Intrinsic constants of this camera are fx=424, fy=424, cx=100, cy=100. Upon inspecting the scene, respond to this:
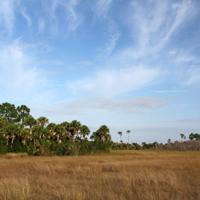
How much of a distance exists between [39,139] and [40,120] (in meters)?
8.99

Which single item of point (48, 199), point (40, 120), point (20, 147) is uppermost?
point (40, 120)

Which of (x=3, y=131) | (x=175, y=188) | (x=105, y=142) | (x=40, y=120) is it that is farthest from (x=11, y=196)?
(x=105, y=142)

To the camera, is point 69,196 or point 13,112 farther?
point 13,112

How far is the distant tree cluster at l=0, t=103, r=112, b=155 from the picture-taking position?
90250 millimetres

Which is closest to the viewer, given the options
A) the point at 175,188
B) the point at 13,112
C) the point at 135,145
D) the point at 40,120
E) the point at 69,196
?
the point at 69,196

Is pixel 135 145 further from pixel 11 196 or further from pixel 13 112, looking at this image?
pixel 11 196

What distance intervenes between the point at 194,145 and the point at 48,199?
16023 cm

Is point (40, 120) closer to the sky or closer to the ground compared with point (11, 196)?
closer to the sky

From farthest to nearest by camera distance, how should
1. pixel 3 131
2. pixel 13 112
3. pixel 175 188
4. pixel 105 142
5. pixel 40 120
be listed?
pixel 13 112 → pixel 105 142 → pixel 40 120 → pixel 3 131 → pixel 175 188

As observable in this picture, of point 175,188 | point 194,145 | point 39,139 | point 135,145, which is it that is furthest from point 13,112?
point 175,188

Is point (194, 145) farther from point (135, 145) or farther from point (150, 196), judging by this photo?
point (150, 196)

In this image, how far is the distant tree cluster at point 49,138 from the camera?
90.2 meters

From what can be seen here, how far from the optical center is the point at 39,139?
92.4 metres

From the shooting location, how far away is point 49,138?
98.2 meters
